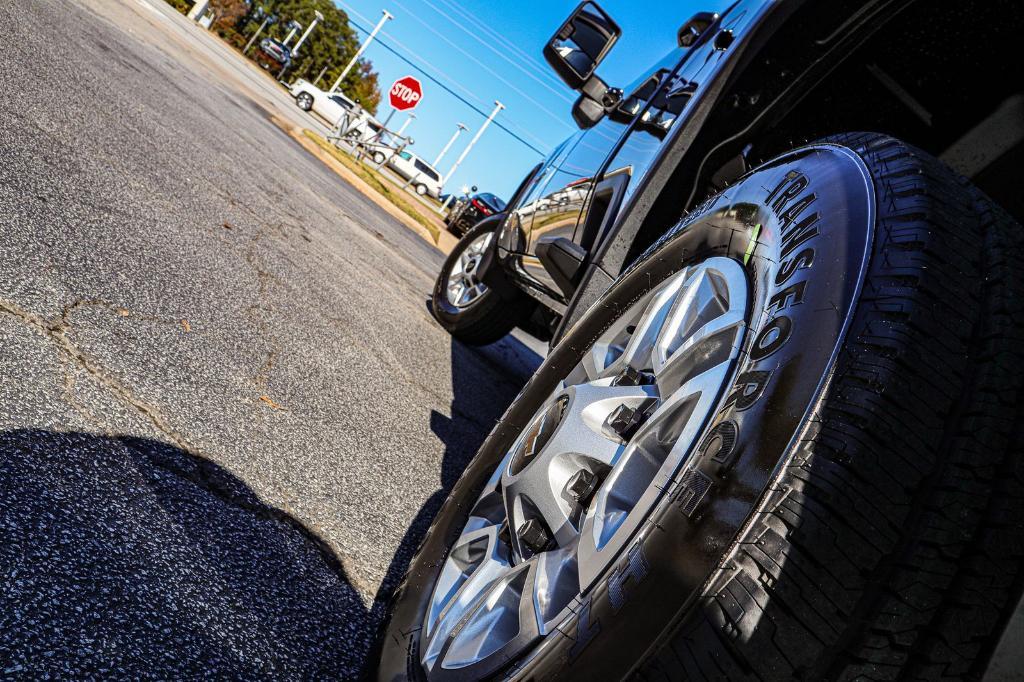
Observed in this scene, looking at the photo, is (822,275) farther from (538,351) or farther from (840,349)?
(538,351)

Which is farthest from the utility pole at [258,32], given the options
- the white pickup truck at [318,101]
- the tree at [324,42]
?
the white pickup truck at [318,101]

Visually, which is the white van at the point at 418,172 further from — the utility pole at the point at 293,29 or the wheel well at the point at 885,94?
the wheel well at the point at 885,94

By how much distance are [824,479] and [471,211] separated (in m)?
21.0

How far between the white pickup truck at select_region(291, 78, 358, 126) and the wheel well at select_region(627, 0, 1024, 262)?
112 feet

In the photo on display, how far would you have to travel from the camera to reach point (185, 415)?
2055mm

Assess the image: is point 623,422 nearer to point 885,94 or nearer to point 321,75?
point 885,94

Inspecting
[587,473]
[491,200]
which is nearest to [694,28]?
[587,473]

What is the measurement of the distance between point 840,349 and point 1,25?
227 inches

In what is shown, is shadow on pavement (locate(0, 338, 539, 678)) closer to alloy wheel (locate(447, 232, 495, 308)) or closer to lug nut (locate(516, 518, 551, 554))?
lug nut (locate(516, 518, 551, 554))

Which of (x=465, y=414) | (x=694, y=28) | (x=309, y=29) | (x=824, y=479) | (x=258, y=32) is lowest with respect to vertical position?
(x=465, y=414)

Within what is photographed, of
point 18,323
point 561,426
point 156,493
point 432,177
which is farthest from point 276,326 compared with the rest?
point 432,177

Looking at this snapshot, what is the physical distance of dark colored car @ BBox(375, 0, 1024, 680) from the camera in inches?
36.9

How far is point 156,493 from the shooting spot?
1.67m

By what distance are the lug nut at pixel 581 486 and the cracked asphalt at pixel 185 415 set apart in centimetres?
61
